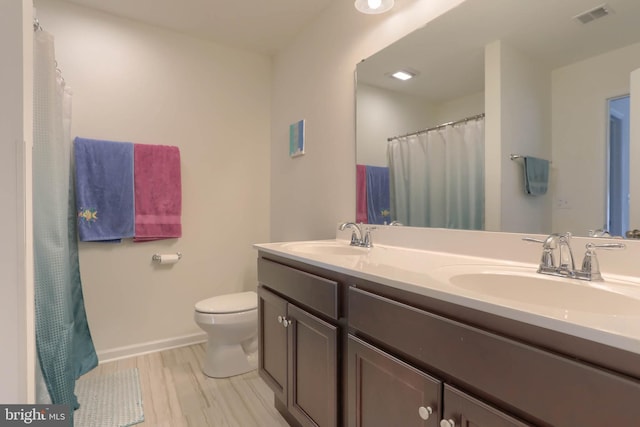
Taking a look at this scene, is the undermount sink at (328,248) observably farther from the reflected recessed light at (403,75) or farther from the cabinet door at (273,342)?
the reflected recessed light at (403,75)

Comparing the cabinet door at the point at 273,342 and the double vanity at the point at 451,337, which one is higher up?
the double vanity at the point at 451,337

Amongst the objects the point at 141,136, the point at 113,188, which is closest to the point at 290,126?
the point at 141,136

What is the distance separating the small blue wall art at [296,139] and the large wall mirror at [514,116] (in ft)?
2.48

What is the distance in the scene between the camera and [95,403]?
5.58ft

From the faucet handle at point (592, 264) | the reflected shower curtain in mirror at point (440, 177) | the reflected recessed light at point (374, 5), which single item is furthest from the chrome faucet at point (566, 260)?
the reflected recessed light at point (374, 5)

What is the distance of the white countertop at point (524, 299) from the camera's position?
0.52 metres

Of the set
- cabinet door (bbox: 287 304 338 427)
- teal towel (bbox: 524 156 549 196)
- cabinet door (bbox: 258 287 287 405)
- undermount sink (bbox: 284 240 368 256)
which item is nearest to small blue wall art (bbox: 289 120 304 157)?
undermount sink (bbox: 284 240 368 256)

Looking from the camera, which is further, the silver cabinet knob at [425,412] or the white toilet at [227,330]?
the white toilet at [227,330]

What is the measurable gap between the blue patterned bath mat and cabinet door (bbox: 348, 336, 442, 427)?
3.99 feet

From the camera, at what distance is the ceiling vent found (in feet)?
3.19

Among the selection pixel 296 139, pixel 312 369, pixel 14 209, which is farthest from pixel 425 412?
pixel 296 139

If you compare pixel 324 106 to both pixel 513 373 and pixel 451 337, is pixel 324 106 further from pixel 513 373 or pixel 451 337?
pixel 513 373

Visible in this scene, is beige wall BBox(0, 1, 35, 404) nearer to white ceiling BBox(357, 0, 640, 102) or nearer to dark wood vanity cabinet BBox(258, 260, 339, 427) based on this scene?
dark wood vanity cabinet BBox(258, 260, 339, 427)

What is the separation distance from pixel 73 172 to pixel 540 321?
2.56 m
